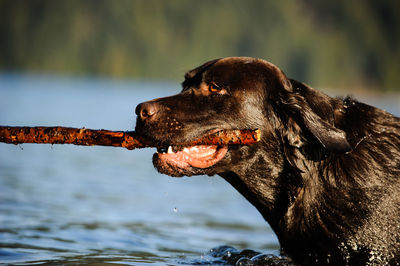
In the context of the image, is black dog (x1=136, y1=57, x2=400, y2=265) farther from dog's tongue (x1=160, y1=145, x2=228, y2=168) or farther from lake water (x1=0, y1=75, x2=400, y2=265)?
lake water (x1=0, y1=75, x2=400, y2=265)

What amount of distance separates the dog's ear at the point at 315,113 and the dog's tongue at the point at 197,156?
0.68m

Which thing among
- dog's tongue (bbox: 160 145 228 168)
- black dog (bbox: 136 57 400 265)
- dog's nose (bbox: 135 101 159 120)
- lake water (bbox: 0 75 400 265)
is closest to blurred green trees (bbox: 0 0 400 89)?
lake water (bbox: 0 75 400 265)

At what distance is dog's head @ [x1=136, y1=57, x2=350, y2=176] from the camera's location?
4.86 metres

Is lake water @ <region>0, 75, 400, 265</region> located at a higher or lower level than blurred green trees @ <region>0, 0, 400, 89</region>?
lower

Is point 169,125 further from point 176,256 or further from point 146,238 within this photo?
point 146,238

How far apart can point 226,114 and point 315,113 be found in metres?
0.71

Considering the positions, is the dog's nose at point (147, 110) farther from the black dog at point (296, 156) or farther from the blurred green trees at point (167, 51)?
the blurred green trees at point (167, 51)

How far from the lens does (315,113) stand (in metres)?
4.81

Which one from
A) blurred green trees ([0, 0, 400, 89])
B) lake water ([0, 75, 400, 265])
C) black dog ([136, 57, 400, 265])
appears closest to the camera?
black dog ([136, 57, 400, 265])

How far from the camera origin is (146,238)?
25.0ft

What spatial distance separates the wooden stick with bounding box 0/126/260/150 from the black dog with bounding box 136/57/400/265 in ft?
0.30

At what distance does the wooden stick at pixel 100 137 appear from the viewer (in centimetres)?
492

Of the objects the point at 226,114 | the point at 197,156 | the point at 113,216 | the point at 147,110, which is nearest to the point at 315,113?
the point at 226,114

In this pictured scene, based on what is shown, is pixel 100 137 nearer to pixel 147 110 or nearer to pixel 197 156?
pixel 147 110
